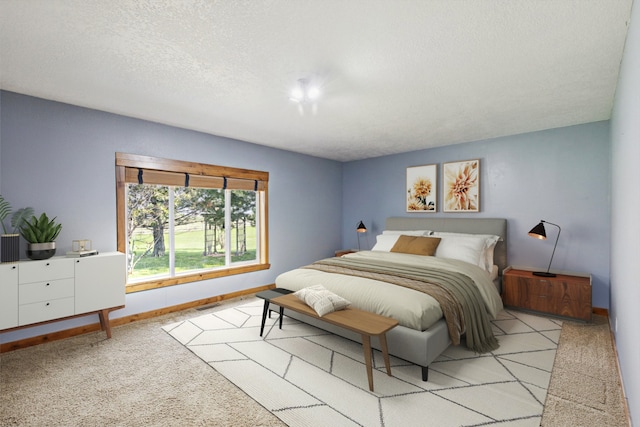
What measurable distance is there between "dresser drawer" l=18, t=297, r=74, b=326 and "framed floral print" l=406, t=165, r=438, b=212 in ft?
15.6

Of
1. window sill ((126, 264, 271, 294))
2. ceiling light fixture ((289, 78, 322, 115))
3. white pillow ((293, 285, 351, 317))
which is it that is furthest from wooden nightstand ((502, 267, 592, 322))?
window sill ((126, 264, 271, 294))

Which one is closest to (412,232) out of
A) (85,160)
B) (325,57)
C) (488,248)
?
(488,248)

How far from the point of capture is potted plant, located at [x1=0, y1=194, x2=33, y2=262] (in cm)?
257

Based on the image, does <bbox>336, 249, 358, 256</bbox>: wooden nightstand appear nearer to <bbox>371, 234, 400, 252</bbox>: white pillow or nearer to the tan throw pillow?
<bbox>371, 234, 400, 252</bbox>: white pillow

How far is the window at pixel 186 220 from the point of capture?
11.8 ft

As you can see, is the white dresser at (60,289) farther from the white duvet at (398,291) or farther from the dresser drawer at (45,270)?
the white duvet at (398,291)

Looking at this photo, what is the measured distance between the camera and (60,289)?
9.05 feet

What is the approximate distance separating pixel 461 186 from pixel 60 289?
5.17m

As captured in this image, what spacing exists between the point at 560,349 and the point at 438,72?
8.98 ft

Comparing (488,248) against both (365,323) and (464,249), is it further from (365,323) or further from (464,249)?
(365,323)

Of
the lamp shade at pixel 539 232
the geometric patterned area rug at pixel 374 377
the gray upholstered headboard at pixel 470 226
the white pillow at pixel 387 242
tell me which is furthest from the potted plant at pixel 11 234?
the lamp shade at pixel 539 232

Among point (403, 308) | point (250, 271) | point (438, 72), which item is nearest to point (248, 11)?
point (438, 72)

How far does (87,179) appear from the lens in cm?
320

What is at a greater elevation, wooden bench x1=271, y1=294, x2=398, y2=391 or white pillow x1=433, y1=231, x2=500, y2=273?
white pillow x1=433, y1=231, x2=500, y2=273
